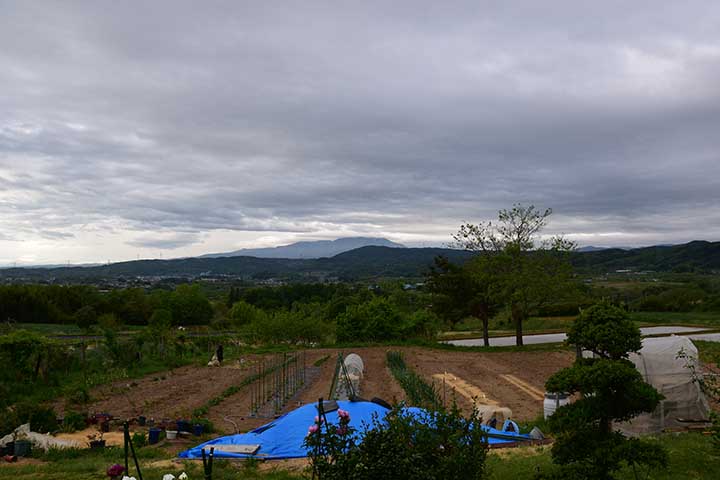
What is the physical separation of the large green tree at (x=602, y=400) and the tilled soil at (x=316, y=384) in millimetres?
7052

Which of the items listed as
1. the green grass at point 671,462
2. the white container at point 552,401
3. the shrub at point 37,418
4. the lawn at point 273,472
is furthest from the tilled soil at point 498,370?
the shrub at point 37,418

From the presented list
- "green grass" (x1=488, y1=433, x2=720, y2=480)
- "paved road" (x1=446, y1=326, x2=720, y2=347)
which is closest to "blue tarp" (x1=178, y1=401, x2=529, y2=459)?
"green grass" (x1=488, y1=433, x2=720, y2=480)

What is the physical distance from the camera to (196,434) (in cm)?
1075

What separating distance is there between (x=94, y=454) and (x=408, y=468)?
7526 millimetres

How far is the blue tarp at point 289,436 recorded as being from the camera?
28.6 feet

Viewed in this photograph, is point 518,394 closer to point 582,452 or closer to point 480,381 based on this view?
point 480,381

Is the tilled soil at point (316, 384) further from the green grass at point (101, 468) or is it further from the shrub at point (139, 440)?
the green grass at point (101, 468)

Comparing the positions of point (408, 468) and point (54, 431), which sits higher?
point (408, 468)

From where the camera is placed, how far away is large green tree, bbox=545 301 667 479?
4754 mm

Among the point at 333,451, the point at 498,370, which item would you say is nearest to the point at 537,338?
the point at 498,370

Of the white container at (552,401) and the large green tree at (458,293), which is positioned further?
the large green tree at (458,293)

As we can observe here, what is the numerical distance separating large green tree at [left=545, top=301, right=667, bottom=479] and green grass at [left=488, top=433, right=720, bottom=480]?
0.77 meters

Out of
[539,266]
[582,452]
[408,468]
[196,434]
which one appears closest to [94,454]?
[196,434]

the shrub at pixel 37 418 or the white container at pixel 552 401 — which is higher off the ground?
the white container at pixel 552 401
